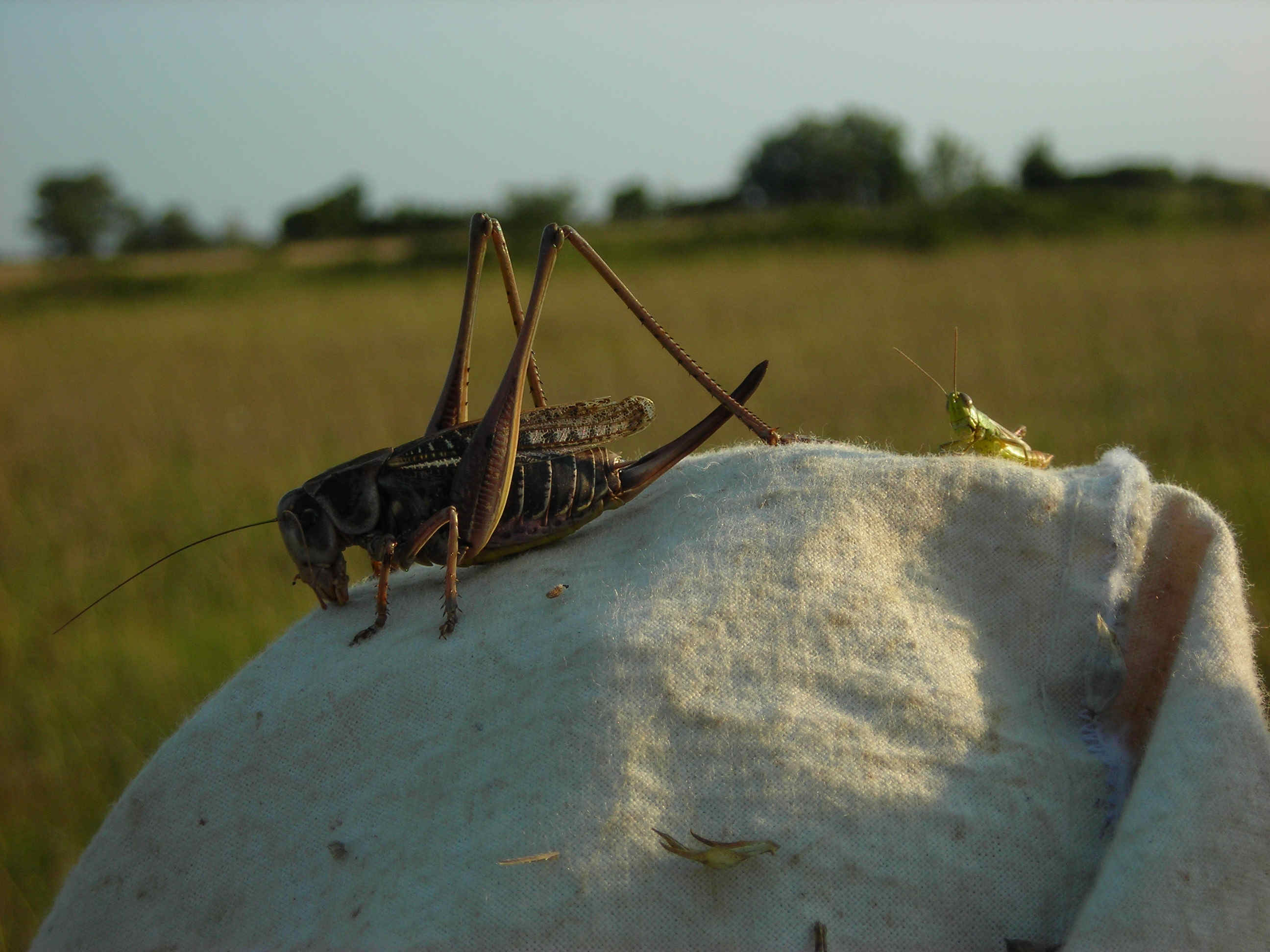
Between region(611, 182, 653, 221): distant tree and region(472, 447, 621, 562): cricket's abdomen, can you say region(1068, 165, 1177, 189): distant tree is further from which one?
region(472, 447, 621, 562): cricket's abdomen

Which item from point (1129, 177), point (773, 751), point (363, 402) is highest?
point (1129, 177)

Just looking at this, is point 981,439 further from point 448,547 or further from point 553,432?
point 448,547

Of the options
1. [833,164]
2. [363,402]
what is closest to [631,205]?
[833,164]

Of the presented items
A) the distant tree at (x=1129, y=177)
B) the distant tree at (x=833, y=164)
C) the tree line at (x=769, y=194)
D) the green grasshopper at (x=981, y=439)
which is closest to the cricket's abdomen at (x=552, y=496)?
the green grasshopper at (x=981, y=439)

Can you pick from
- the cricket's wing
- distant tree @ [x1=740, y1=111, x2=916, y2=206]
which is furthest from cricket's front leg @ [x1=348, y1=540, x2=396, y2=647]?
distant tree @ [x1=740, y1=111, x2=916, y2=206]

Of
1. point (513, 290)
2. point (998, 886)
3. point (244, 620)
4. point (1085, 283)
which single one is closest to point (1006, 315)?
point (1085, 283)

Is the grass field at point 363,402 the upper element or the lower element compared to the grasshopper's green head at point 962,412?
lower

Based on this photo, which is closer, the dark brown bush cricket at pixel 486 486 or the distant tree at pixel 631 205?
the dark brown bush cricket at pixel 486 486

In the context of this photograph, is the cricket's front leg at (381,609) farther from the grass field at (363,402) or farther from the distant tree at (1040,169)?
the distant tree at (1040,169)
